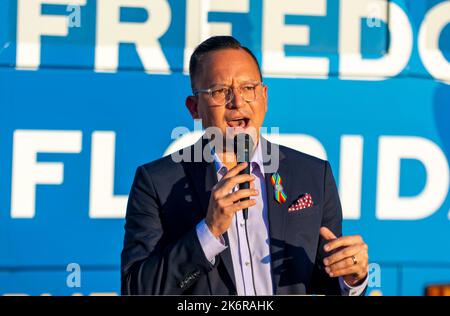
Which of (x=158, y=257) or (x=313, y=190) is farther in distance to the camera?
(x=313, y=190)

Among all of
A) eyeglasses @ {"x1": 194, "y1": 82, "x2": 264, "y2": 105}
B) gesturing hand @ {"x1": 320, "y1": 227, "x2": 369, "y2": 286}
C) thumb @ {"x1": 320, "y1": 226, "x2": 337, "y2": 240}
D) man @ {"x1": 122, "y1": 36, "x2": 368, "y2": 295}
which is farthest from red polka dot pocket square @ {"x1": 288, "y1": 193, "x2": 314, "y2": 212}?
eyeglasses @ {"x1": 194, "y1": 82, "x2": 264, "y2": 105}

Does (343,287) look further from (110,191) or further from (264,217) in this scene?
(110,191)

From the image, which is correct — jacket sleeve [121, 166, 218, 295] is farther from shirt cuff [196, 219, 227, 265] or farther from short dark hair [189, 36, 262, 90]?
short dark hair [189, 36, 262, 90]

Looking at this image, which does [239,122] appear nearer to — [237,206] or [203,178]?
[203,178]

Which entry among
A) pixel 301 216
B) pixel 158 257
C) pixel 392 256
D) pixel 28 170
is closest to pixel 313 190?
pixel 301 216

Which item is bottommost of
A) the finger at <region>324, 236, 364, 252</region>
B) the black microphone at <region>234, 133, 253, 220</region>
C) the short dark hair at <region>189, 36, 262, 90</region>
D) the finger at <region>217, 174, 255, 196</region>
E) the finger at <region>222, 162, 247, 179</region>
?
the finger at <region>324, 236, 364, 252</region>

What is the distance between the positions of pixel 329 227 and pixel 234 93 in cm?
52

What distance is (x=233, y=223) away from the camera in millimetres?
2096

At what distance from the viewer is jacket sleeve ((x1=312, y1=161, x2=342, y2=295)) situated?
2.13m

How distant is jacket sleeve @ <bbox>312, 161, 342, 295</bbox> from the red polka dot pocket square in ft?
0.23

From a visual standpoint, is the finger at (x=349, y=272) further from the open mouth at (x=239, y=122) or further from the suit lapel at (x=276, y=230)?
the open mouth at (x=239, y=122)

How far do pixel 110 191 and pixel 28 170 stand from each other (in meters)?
0.34
